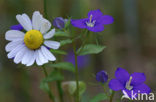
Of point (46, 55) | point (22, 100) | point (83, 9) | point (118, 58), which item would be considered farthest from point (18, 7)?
point (46, 55)

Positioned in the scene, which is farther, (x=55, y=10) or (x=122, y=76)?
(x=55, y=10)

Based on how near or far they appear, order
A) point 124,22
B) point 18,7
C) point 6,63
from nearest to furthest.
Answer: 1. point 18,7
2. point 6,63
3. point 124,22

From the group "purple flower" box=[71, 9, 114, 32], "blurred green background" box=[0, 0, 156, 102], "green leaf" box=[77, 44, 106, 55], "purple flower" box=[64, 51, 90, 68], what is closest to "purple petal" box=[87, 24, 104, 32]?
"purple flower" box=[71, 9, 114, 32]

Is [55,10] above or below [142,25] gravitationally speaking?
above

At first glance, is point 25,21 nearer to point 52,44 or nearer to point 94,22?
point 52,44

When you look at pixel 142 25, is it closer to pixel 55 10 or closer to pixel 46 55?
pixel 55 10

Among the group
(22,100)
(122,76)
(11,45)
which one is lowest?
(22,100)

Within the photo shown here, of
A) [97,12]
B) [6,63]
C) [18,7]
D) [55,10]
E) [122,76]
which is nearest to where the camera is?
[122,76]

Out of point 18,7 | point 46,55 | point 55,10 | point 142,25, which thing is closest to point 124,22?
point 142,25
